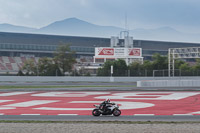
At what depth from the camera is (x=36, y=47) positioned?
116562 mm

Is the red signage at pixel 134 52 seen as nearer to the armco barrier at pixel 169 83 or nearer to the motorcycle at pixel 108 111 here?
the armco barrier at pixel 169 83

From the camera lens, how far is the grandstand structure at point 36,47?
10994 centimetres

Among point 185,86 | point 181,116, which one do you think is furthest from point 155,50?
point 181,116

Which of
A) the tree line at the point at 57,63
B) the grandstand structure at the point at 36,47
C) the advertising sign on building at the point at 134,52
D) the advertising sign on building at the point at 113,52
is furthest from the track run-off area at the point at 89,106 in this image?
the grandstand structure at the point at 36,47

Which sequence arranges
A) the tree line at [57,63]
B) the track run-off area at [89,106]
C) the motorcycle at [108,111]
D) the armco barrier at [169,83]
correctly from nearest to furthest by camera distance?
the motorcycle at [108,111] < the track run-off area at [89,106] < the armco barrier at [169,83] < the tree line at [57,63]

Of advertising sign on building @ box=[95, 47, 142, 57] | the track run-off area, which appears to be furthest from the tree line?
the track run-off area

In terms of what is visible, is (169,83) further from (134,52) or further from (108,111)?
(134,52)

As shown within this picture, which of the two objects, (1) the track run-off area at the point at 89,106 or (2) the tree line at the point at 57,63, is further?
(2) the tree line at the point at 57,63

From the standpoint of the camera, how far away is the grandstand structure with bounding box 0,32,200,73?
10994 centimetres

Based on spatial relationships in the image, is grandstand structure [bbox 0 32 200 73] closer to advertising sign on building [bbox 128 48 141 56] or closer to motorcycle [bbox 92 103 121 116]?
advertising sign on building [bbox 128 48 141 56]

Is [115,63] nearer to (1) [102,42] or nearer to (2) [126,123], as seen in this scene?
(1) [102,42]

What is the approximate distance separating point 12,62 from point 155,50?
185 feet

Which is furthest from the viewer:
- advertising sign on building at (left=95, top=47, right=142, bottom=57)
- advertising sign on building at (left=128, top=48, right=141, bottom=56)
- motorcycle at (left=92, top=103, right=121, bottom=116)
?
advertising sign on building at (left=128, top=48, right=141, bottom=56)

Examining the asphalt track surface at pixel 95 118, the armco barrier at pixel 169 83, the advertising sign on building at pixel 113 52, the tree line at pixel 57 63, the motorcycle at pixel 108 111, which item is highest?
the advertising sign on building at pixel 113 52
